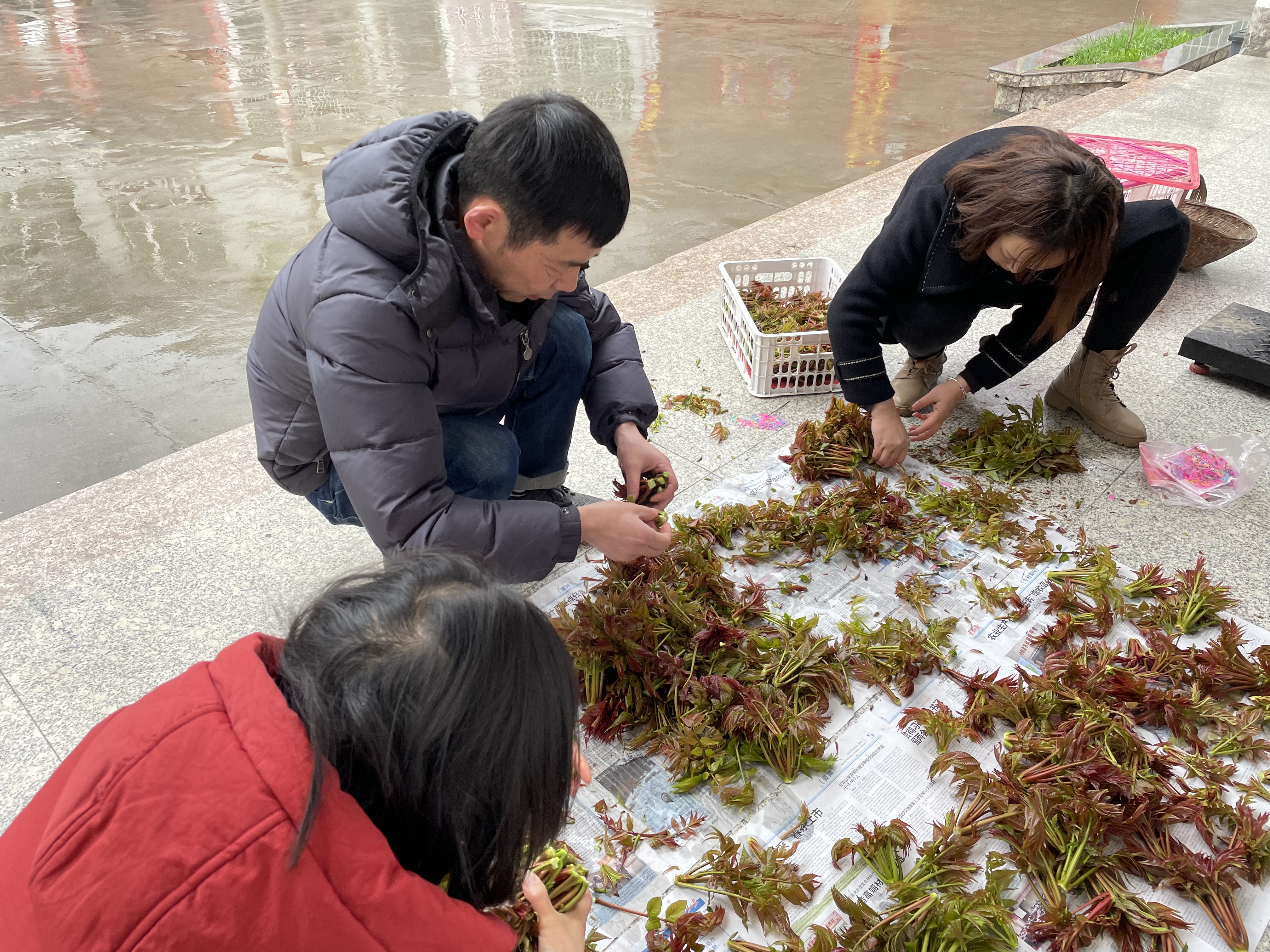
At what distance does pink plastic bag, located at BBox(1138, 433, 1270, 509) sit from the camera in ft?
8.26

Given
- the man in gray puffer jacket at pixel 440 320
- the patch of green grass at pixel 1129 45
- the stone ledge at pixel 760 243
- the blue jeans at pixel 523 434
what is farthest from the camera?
the patch of green grass at pixel 1129 45

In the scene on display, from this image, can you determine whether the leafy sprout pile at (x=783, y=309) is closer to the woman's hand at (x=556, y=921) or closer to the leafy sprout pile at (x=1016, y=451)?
the leafy sprout pile at (x=1016, y=451)

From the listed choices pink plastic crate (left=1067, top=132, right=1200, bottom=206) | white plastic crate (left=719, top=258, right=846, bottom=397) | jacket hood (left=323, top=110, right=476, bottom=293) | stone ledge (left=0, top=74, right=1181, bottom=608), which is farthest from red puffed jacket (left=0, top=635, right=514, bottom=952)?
pink plastic crate (left=1067, top=132, right=1200, bottom=206)

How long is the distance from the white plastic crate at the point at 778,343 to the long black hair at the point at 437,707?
1.86 metres

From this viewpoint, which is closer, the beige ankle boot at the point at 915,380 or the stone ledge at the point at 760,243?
the beige ankle boot at the point at 915,380

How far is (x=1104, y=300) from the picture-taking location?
264 cm

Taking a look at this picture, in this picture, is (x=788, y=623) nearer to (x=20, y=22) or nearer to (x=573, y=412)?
(x=573, y=412)

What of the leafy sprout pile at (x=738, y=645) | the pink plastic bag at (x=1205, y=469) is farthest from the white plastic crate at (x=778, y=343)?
the pink plastic bag at (x=1205, y=469)

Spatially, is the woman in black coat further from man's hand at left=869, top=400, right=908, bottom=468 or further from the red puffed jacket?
the red puffed jacket

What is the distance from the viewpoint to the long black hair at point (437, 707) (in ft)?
2.94

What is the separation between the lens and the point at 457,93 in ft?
25.4

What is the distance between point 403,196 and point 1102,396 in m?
2.31

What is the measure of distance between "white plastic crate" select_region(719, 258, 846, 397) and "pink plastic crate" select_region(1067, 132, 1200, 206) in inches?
49.4

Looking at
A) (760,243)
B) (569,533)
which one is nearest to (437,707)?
(569,533)
